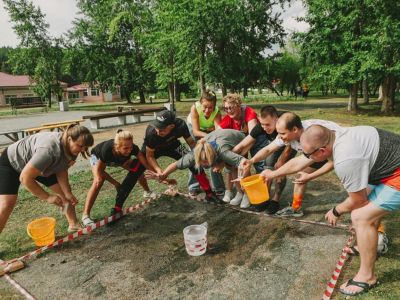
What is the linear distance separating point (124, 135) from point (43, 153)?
111cm

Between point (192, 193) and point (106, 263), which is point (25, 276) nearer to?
point (106, 263)

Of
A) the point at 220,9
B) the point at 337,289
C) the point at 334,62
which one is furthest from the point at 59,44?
the point at 337,289

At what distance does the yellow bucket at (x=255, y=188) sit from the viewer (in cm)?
426

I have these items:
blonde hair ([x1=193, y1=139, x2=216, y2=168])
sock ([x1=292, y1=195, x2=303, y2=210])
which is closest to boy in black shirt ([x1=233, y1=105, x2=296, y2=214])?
sock ([x1=292, y1=195, x2=303, y2=210])

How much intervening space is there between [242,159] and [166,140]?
4.89 feet

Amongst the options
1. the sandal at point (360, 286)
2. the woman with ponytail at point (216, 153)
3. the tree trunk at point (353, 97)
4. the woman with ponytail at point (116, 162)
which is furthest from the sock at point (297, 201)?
the tree trunk at point (353, 97)

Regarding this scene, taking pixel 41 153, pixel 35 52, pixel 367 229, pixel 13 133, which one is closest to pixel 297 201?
pixel 367 229

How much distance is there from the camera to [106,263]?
13.0ft

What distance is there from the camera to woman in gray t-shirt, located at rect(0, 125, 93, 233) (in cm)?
377

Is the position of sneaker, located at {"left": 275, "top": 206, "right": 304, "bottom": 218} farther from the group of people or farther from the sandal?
the sandal

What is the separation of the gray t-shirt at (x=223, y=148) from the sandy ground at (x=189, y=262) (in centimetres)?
90

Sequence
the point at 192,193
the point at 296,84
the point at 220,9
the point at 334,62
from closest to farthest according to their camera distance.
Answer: the point at 192,193 < the point at 334,62 < the point at 220,9 < the point at 296,84

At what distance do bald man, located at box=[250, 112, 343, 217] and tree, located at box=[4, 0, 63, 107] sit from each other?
39.6m

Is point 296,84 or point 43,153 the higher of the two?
point 296,84
